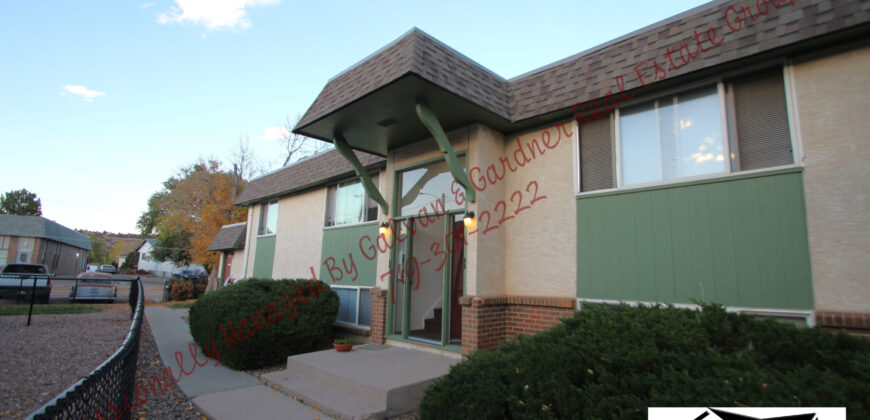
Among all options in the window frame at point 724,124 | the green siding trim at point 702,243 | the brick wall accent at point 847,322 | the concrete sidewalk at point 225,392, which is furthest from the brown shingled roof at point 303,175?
the brick wall accent at point 847,322

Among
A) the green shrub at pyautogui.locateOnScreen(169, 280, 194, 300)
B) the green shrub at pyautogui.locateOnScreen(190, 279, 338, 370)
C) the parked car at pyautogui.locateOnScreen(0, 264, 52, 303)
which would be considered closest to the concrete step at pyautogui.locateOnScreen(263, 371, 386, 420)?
the green shrub at pyautogui.locateOnScreen(190, 279, 338, 370)

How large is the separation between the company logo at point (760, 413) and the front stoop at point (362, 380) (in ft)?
9.96

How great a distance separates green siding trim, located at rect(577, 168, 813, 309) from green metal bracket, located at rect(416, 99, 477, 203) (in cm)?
161

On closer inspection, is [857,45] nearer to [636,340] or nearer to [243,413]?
[636,340]

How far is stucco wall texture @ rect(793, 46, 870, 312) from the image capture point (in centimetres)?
353

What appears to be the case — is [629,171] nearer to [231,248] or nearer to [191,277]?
[231,248]

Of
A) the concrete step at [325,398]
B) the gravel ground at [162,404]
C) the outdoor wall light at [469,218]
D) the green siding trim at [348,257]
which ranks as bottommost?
the gravel ground at [162,404]

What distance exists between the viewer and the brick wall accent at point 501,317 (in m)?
5.46

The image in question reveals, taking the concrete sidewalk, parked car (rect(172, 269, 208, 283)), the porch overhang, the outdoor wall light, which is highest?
the porch overhang

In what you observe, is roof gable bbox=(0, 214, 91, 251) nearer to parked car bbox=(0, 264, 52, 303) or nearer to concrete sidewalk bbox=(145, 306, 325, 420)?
parked car bbox=(0, 264, 52, 303)

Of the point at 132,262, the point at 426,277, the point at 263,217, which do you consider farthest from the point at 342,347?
the point at 132,262

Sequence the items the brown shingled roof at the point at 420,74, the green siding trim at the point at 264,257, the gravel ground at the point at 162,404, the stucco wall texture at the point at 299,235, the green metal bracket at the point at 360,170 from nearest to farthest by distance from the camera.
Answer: the gravel ground at the point at 162,404, the brown shingled roof at the point at 420,74, the green metal bracket at the point at 360,170, the stucco wall texture at the point at 299,235, the green siding trim at the point at 264,257

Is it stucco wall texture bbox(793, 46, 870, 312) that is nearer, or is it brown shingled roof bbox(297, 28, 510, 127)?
stucco wall texture bbox(793, 46, 870, 312)

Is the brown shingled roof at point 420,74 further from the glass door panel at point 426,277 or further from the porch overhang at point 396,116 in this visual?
the glass door panel at point 426,277
